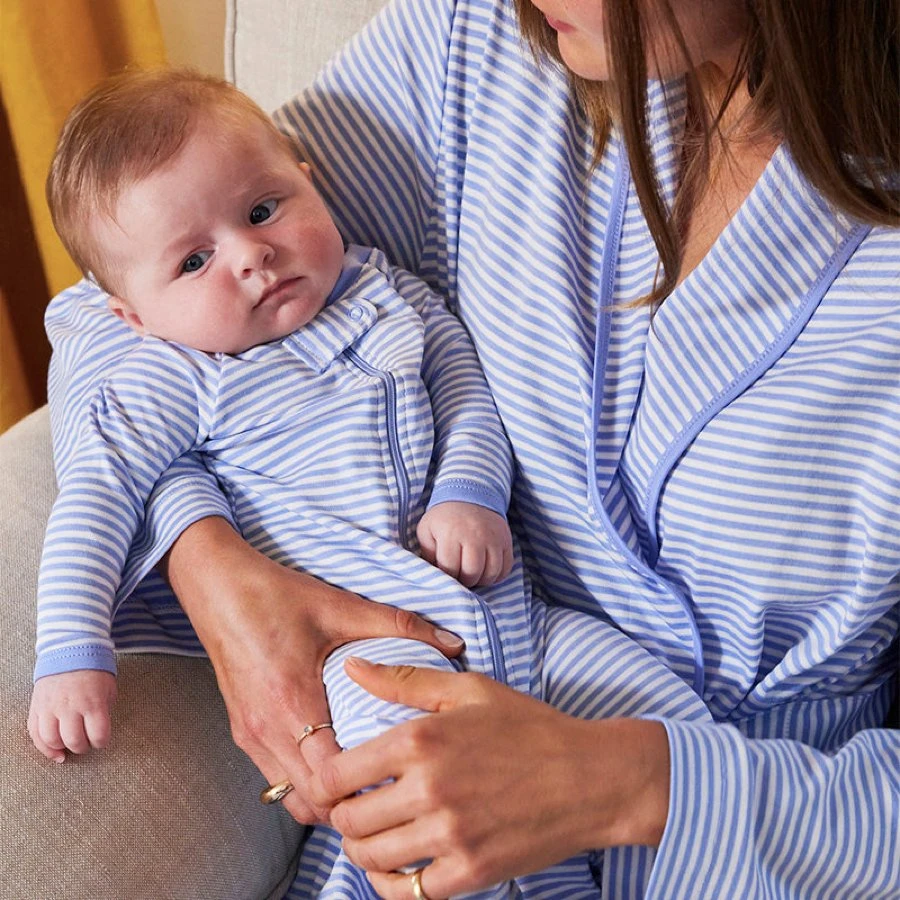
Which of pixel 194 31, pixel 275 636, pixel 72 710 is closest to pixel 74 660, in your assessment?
pixel 72 710

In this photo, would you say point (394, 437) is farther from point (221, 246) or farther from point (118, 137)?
point (118, 137)

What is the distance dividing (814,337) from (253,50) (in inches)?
34.4

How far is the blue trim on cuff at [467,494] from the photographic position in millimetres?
1029

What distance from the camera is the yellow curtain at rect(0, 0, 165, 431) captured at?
6.21 ft

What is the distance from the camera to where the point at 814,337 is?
3.01 feet

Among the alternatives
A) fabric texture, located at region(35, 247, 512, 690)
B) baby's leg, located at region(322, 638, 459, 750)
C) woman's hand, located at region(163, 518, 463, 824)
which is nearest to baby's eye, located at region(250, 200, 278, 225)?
fabric texture, located at region(35, 247, 512, 690)

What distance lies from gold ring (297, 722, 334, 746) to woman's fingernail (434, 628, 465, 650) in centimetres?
11

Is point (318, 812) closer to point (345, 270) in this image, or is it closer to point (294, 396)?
point (294, 396)

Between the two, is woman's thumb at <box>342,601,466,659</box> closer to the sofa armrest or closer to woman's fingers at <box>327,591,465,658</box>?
woman's fingers at <box>327,591,465,658</box>

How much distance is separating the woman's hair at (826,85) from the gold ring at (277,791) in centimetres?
56

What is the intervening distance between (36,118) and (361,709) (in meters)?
1.37

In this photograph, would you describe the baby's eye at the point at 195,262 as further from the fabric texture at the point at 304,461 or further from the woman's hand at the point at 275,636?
the woman's hand at the point at 275,636

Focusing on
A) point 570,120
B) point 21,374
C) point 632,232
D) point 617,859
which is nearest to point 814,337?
point 632,232

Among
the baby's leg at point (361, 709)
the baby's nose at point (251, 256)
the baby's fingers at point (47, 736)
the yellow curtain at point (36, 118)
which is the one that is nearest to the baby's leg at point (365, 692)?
the baby's leg at point (361, 709)
